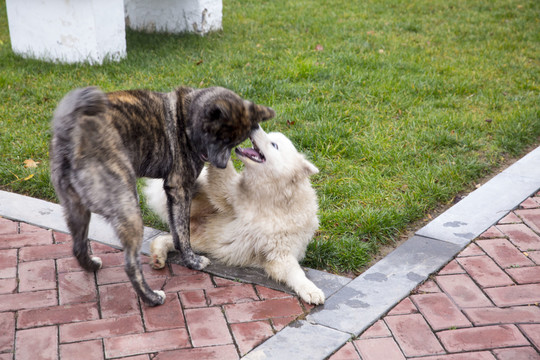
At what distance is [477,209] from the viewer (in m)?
4.30

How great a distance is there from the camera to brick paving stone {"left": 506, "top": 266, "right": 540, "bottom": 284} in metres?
3.49

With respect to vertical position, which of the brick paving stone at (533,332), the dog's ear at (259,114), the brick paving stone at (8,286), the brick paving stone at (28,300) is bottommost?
the brick paving stone at (8,286)

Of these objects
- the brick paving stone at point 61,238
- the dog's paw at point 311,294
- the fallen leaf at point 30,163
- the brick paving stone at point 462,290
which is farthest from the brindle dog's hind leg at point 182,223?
the fallen leaf at point 30,163

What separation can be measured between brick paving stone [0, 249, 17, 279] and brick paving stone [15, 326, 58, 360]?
0.61 metres

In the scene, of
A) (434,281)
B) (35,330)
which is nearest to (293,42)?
(434,281)

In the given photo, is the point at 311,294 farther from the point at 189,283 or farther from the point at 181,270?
the point at 181,270

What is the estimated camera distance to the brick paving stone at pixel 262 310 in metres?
3.13

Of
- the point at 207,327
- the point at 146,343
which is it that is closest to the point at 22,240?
the point at 146,343

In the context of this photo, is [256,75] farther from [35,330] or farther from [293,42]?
[35,330]

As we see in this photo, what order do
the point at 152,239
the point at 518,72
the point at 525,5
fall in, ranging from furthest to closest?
the point at 525,5 < the point at 518,72 < the point at 152,239

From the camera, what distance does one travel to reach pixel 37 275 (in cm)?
342

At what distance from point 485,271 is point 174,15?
6.62 m

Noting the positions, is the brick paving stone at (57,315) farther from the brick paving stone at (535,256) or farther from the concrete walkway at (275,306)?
the brick paving stone at (535,256)

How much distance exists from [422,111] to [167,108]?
3515 millimetres
